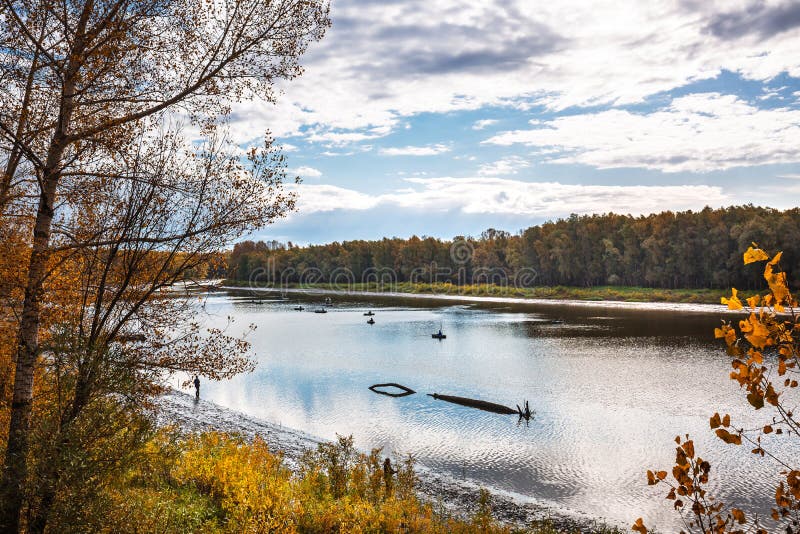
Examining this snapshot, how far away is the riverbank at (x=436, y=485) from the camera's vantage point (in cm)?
1916

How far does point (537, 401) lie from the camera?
127 ft

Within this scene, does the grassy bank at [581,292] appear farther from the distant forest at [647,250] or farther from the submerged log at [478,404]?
the submerged log at [478,404]

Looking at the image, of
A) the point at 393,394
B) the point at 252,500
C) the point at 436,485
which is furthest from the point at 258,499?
the point at 393,394

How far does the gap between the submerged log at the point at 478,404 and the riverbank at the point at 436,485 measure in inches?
439

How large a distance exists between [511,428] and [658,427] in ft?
27.4

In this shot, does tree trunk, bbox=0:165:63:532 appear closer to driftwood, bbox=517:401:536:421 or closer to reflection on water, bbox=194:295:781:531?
reflection on water, bbox=194:295:781:531

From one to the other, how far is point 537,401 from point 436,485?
699 inches

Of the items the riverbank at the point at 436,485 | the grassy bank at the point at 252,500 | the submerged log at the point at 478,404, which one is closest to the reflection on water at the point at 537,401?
the submerged log at the point at 478,404

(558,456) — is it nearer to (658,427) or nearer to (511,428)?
(511,428)

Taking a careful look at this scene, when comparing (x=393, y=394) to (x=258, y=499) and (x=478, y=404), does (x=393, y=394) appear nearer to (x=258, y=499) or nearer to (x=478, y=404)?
(x=478, y=404)

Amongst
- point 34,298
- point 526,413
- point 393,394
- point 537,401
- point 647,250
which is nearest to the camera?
point 34,298

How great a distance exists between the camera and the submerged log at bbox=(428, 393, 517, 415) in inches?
1390

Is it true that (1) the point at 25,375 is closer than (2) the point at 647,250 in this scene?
Yes

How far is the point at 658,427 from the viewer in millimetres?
32031
